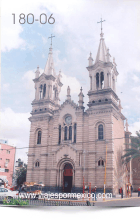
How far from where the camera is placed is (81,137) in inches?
1309

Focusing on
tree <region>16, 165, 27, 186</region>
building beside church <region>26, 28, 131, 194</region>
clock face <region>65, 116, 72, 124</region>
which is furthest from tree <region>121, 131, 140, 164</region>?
tree <region>16, 165, 27, 186</region>

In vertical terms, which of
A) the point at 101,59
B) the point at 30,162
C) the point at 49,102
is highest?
the point at 101,59

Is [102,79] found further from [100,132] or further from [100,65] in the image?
[100,132]

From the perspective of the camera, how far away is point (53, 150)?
114 feet

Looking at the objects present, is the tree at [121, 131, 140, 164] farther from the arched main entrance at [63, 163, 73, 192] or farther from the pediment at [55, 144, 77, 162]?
the arched main entrance at [63, 163, 73, 192]

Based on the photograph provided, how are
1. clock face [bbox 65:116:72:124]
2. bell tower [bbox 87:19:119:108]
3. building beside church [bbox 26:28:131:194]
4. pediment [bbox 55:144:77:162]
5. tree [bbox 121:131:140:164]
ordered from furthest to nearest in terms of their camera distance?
clock face [bbox 65:116:72:124]
bell tower [bbox 87:19:119:108]
pediment [bbox 55:144:77:162]
tree [bbox 121:131:140:164]
building beside church [bbox 26:28:131:194]

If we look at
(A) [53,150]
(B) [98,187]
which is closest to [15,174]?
(A) [53,150]

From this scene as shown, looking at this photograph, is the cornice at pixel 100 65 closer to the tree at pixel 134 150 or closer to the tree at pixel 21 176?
the tree at pixel 134 150

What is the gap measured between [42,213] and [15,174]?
32085 millimetres

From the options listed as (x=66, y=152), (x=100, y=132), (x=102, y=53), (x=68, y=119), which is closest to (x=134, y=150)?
(x=100, y=132)

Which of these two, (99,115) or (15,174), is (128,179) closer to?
(99,115)

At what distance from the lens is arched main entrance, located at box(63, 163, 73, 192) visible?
108 feet

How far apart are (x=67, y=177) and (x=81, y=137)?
5.98 metres

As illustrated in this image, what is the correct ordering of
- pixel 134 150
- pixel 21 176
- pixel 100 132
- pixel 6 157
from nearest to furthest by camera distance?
pixel 100 132, pixel 134 150, pixel 6 157, pixel 21 176
